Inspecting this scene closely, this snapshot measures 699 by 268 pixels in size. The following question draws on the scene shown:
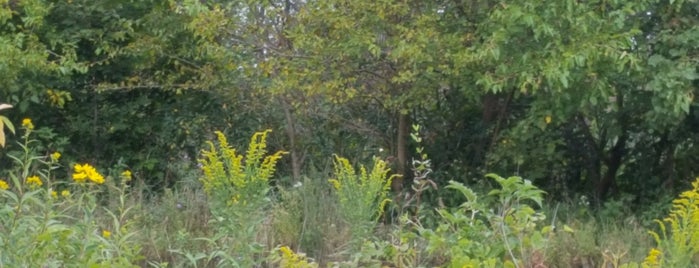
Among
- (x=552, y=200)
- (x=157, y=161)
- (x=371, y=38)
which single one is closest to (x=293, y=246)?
(x=371, y=38)

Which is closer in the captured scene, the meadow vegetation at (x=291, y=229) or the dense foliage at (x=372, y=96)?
the meadow vegetation at (x=291, y=229)

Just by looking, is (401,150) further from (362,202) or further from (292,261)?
(292,261)

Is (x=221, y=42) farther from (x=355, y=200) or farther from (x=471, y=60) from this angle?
(x=355, y=200)

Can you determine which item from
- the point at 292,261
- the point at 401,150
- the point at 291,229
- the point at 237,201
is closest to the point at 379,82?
the point at 401,150

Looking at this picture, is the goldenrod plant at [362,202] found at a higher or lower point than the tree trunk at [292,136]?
higher

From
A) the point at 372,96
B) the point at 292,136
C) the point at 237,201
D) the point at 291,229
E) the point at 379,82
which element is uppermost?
the point at 379,82

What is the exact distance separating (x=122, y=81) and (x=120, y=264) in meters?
5.03

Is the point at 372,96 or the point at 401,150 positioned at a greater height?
the point at 372,96

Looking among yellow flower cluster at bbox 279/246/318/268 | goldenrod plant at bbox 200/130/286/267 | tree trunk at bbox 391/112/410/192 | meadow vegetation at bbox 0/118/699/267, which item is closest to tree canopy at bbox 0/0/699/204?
tree trunk at bbox 391/112/410/192

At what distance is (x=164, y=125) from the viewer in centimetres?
880

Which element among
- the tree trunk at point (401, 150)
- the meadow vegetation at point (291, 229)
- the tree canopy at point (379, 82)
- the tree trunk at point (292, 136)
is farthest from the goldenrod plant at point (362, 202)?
the tree trunk at point (292, 136)

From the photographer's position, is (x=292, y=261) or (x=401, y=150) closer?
(x=292, y=261)

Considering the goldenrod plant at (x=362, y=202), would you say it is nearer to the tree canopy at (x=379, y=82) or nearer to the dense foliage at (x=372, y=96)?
the dense foliage at (x=372, y=96)

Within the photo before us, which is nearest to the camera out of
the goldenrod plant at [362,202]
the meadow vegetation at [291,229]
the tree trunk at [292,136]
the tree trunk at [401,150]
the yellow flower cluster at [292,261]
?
the meadow vegetation at [291,229]
